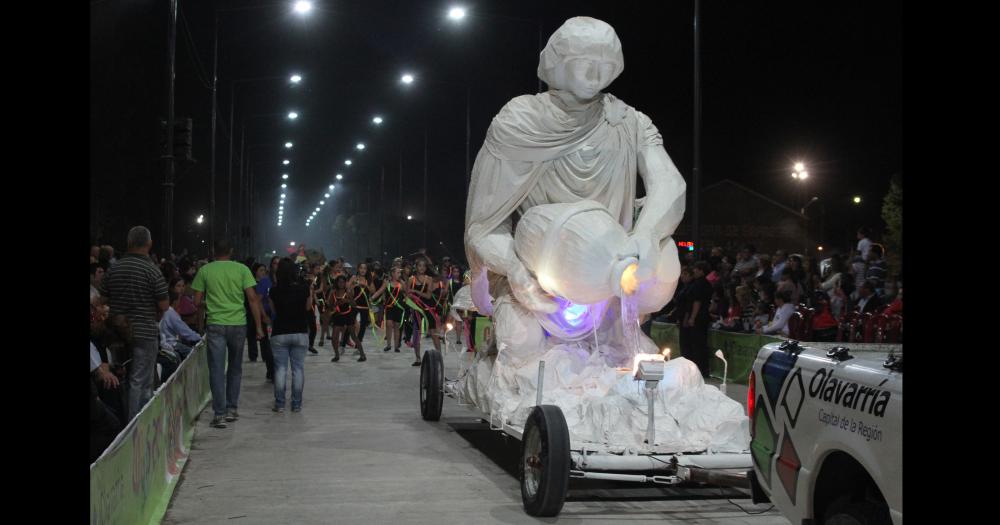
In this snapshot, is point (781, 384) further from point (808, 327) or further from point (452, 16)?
point (452, 16)

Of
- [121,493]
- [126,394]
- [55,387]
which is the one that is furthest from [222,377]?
[55,387]

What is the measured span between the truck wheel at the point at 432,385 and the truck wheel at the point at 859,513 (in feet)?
26.2

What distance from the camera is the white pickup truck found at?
166 inches

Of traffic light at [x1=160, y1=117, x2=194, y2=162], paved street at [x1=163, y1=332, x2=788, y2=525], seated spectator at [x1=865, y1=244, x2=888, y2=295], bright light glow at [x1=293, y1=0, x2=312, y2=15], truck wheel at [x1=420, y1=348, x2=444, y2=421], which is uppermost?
bright light glow at [x1=293, y1=0, x2=312, y2=15]

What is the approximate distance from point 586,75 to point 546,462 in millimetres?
4105

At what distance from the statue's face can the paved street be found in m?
3.62

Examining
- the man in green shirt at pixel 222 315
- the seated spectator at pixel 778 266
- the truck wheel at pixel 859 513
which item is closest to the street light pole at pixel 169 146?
the man in green shirt at pixel 222 315

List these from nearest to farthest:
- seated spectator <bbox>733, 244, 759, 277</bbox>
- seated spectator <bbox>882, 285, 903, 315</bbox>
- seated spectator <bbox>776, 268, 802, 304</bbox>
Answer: seated spectator <bbox>882, 285, 903, 315</bbox>, seated spectator <bbox>776, 268, 802, 304</bbox>, seated spectator <bbox>733, 244, 759, 277</bbox>

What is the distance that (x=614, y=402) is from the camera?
8.23 m

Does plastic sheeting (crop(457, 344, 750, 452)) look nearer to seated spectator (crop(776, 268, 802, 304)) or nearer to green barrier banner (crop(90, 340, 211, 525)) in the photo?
green barrier banner (crop(90, 340, 211, 525))

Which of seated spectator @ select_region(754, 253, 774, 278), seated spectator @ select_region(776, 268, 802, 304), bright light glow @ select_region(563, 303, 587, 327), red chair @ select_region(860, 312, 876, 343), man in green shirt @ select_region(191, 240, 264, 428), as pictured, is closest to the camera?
bright light glow @ select_region(563, 303, 587, 327)

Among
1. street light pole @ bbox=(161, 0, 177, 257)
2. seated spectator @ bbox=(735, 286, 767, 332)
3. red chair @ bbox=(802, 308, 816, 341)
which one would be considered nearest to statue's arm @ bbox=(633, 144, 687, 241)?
red chair @ bbox=(802, 308, 816, 341)

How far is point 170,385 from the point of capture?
9164 millimetres

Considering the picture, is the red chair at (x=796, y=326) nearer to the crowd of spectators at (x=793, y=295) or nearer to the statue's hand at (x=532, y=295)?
the crowd of spectators at (x=793, y=295)
